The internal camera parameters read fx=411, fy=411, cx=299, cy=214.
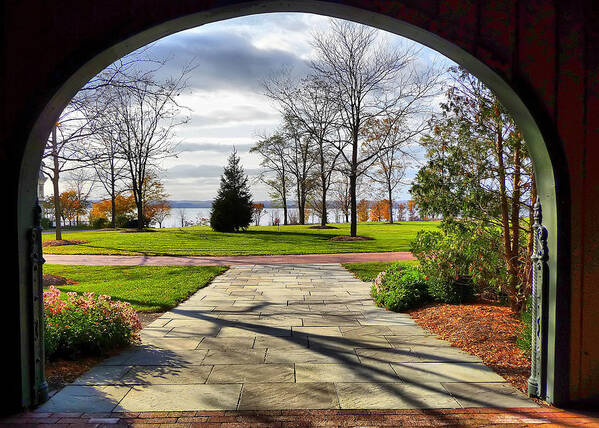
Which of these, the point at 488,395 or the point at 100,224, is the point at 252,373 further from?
the point at 100,224

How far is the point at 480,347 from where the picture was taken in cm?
509

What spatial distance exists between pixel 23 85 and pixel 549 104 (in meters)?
4.56

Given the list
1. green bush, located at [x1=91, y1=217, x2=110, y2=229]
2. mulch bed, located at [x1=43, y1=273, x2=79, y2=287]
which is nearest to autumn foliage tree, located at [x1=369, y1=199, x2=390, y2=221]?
green bush, located at [x1=91, y1=217, x2=110, y2=229]

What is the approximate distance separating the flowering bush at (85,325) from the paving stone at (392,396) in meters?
2.81

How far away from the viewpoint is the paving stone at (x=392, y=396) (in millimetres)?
3586

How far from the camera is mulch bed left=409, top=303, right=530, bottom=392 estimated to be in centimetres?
452

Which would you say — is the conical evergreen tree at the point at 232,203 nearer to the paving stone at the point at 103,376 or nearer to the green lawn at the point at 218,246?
the green lawn at the point at 218,246

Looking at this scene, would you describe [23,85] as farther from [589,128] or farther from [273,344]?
[589,128]

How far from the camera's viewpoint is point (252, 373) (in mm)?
4328

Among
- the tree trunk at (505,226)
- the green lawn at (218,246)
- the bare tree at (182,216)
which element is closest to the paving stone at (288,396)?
the tree trunk at (505,226)

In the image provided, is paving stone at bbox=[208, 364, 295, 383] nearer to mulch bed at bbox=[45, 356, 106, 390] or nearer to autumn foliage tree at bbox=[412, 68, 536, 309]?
mulch bed at bbox=[45, 356, 106, 390]

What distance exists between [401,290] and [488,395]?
366 centimetres

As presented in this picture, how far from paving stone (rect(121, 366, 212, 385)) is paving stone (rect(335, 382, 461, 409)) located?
4.69 ft

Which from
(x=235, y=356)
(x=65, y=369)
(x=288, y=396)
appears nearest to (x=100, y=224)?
(x=65, y=369)
